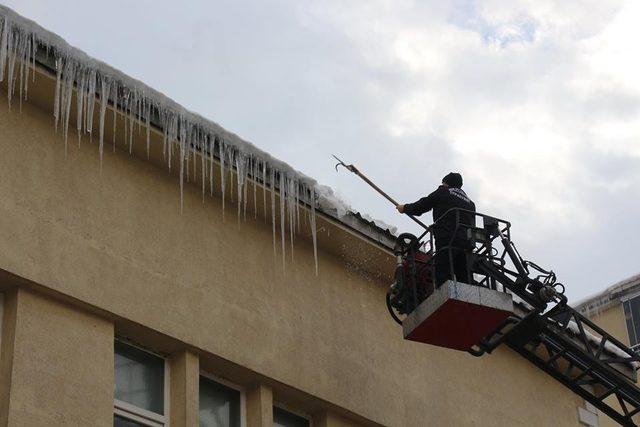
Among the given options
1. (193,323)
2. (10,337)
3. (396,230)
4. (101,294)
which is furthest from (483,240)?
(10,337)

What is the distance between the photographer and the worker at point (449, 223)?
38.2ft

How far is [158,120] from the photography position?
1102 centimetres

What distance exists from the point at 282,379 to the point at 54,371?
2413mm

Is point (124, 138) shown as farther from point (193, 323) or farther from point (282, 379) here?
point (282, 379)

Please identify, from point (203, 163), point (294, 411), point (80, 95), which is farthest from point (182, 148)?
point (294, 411)

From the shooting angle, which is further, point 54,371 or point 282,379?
point 282,379

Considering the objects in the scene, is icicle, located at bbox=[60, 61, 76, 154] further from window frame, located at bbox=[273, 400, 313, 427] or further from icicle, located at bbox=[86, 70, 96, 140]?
window frame, located at bbox=[273, 400, 313, 427]

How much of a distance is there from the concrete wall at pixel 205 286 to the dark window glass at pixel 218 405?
290 mm

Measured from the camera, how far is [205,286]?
36.4ft

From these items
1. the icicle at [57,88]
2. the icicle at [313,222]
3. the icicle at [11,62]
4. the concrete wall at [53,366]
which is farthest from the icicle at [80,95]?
the icicle at [313,222]

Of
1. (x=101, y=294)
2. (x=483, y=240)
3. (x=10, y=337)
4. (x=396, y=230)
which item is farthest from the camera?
(x=396, y=230)

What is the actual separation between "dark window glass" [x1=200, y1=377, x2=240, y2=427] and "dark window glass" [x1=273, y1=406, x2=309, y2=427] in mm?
471

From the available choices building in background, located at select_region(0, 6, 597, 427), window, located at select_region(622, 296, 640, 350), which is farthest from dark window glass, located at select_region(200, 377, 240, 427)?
window, located at select_region(622, 296, 640, 350)

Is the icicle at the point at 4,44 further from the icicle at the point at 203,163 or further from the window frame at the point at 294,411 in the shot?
the window frame at the point at 294,411
